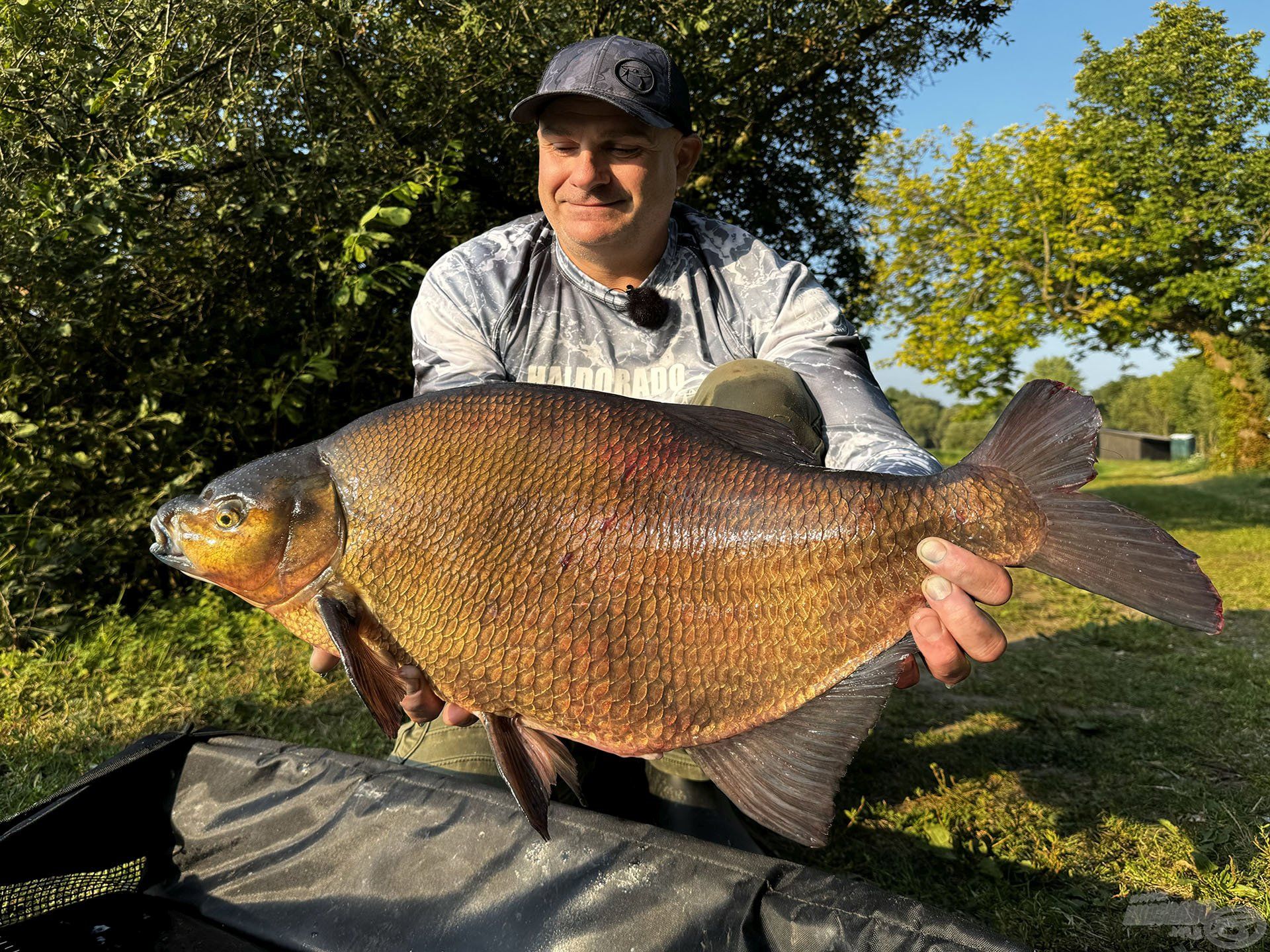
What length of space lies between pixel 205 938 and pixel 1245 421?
20.6m

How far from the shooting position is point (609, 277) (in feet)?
8.16

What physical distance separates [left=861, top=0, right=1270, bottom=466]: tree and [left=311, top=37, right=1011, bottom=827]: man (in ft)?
34.4

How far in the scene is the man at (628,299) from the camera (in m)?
2.10

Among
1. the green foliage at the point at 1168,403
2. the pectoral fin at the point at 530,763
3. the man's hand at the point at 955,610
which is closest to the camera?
the man's hand at the point at 955,610

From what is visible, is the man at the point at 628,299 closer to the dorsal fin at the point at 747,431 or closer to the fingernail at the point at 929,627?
the dorsal fin at the point at 747,431


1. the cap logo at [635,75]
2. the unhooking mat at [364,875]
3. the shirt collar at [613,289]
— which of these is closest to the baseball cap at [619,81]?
the cap logo at [635,75]

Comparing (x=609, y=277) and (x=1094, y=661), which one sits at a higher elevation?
(x=609, y=277)

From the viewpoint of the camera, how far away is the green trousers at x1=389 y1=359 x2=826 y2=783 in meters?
1.78

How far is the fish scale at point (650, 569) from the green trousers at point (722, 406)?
250 mm

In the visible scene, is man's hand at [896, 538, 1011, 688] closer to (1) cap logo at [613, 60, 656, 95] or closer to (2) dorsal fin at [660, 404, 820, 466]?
(2) dorsal fin at [660, 404, 820, 466]

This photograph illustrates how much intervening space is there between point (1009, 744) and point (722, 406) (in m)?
1.90

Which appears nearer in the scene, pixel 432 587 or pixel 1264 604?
pixel 432 587

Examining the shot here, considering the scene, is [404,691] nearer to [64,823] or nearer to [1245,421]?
[64,823]

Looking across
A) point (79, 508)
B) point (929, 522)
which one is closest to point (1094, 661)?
point (929, 522)
